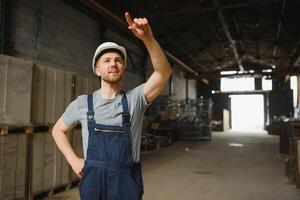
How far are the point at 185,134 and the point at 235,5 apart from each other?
7.06m

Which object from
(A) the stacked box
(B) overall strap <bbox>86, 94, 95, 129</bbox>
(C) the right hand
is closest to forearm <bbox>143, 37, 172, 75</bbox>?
(B) overall strap <bbox>86, 94, 95, 129</bbox>

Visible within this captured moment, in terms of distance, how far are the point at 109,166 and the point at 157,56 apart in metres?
0.71

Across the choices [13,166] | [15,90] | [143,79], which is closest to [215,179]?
[13,166]

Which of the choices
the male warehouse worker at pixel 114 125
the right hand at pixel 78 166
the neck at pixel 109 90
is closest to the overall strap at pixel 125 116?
the male warehouse worker at pixel 114 125

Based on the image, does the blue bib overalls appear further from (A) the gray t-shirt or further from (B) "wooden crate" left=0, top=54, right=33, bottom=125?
(B) "wooden crate" left=0, top=54, right=33, bottom=125

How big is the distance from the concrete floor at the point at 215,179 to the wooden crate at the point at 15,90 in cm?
146

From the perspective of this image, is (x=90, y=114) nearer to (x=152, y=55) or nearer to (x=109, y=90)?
(x=109, y=90)

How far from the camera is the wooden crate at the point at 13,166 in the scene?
370 centimetres

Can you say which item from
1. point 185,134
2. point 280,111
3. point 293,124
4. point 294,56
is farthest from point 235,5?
point 280,111

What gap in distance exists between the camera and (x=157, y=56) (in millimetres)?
1703

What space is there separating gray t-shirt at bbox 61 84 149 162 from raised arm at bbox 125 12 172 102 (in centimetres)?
9

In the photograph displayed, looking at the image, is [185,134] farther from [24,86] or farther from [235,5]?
[24,86]

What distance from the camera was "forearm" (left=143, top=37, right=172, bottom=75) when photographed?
168 cm

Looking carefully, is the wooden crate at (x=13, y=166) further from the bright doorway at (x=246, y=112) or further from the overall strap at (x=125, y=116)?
the bright doorway at (x=246, y=112)
